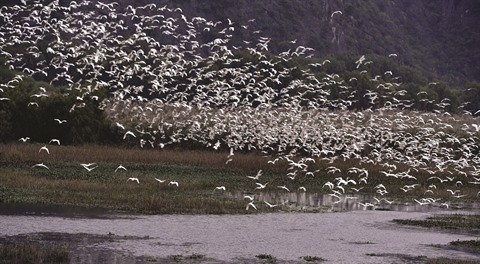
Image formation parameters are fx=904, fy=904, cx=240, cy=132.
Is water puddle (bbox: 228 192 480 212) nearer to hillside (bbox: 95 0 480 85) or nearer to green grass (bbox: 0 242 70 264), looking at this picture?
green grass (bbox: 0 242 70 264)

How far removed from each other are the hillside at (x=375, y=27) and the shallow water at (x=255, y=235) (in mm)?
95246

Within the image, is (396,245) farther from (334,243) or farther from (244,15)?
(244,15)

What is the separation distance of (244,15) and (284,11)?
8.07 meters

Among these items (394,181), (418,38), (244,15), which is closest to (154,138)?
(394,181)

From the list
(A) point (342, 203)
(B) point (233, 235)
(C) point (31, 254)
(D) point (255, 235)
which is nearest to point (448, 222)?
(A) point (342, 203)

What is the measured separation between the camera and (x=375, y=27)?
494 ft

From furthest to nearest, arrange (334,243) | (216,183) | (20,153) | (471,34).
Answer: (471,34) < (20,153) < (216,183) < (334,243)

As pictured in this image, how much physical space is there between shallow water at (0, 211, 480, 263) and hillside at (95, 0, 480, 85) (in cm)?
9525

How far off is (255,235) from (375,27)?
396 ft

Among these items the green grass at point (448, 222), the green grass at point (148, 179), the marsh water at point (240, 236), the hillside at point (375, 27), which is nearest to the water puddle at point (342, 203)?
the green grass at point (148, 179)

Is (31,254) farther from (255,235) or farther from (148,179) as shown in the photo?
(148,179)

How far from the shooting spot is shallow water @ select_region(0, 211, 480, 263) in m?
30.1

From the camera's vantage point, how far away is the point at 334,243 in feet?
109

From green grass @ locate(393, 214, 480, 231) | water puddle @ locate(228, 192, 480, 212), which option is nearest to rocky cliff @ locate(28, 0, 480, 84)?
water puddle @ locate(228, 192, 480, 212)
